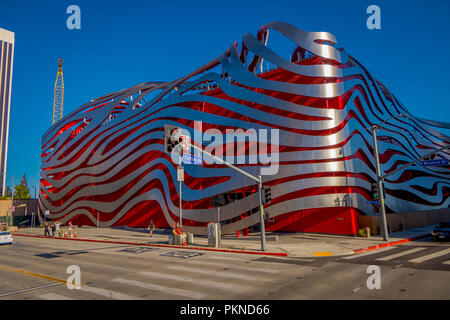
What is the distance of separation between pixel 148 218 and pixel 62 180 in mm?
24298

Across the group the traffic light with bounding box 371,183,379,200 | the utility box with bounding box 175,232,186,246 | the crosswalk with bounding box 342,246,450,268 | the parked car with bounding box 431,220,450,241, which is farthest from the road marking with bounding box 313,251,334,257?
the utility box with bounding box 175,232,186,246

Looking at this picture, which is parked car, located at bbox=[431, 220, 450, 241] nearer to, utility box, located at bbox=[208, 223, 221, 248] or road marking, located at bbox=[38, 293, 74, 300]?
utility box, located at bbox=[208, 223, 221, 248]

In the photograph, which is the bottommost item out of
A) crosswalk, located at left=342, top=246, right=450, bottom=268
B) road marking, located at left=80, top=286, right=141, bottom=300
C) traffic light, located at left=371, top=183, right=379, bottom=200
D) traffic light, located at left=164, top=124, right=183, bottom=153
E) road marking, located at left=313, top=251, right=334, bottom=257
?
road marking, located at left=313, top=251, right=334, bottom=257

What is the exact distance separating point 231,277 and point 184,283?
199 cm

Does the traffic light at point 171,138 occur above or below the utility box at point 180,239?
above

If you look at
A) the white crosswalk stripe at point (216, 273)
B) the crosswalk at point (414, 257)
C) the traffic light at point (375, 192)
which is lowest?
the crosswalk at point (414, 257)

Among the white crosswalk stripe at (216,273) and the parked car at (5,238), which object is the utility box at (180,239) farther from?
the parked car at (5,238)

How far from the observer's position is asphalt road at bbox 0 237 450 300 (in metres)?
9.80

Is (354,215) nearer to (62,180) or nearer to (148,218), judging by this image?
(148,218)

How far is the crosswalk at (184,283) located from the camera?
10.0 m

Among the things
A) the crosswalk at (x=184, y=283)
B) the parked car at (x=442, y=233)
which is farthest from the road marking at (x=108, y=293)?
the parked car at (x=442, y=233)

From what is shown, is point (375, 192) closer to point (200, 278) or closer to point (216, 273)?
point (216, 273)

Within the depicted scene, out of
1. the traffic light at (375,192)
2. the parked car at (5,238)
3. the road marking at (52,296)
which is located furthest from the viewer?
the parked car at (5,238)
